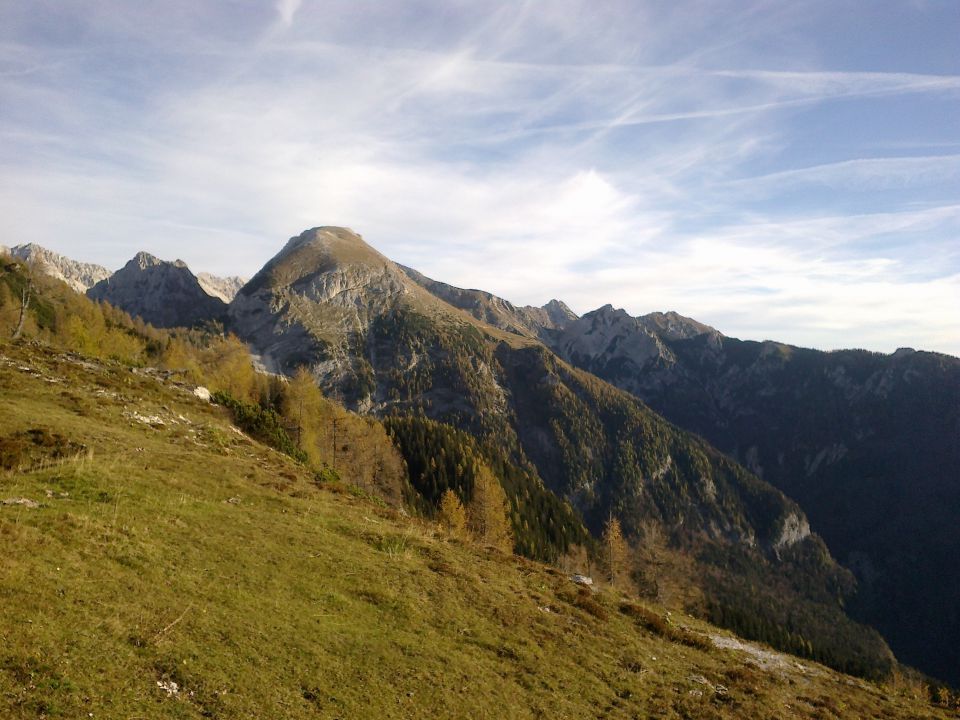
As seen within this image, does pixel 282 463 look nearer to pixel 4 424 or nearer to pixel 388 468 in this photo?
pixel 4 424

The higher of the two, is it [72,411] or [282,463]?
[72,411]

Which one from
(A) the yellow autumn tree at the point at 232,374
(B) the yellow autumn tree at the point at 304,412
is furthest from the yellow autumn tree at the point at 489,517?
(A) the yellow autumn tree at the point at 232,374

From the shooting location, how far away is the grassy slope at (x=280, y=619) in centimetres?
1195

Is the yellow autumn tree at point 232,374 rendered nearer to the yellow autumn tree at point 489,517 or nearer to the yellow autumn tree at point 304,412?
the yellow autumn tree at point 304,412

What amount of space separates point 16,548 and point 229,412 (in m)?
39.9

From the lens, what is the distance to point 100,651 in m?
11.8

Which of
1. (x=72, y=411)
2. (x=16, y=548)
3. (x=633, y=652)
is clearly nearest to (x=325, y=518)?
(x=16, y=548)

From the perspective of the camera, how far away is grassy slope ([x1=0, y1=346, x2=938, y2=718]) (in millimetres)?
11953

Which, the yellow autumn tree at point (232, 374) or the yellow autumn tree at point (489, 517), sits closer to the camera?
the yellow autumn tree at point (489, 517)

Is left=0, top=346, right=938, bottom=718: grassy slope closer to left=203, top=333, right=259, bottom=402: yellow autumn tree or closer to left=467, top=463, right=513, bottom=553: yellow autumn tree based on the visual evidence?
left=467, top=463, right=513, bottom=553: yellow autumn tree

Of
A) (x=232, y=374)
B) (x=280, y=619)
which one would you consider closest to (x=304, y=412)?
(x=232, y=374)

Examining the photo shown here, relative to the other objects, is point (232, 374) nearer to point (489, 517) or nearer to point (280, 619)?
point (489, 517)

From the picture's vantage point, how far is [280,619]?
16.2m

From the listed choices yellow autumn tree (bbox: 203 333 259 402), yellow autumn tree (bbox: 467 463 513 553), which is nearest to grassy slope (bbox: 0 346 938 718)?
yellow autumn tree (bbox: 467 463 513 553)
